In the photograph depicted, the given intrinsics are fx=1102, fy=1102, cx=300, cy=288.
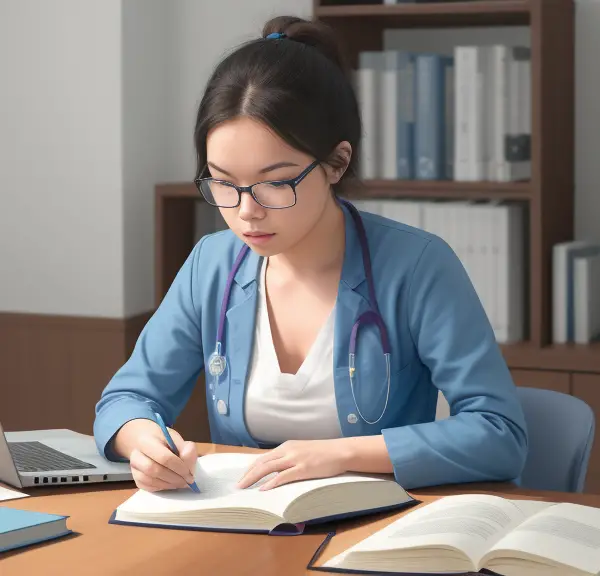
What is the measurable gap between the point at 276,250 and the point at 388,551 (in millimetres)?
575

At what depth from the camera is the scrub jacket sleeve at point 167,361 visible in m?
1.84

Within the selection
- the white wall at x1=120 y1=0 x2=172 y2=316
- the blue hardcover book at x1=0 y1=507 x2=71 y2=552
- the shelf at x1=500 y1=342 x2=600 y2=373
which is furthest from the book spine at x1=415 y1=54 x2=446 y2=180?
the blue hardcover book at x1=0 y1=507 x2=71 y2=552

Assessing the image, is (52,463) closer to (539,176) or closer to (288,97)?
(288,97)

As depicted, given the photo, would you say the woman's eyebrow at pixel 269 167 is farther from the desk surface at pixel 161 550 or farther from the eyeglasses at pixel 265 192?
the desk surface at pixel 161 550

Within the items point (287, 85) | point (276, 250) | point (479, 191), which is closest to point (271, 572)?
point (276, 250)

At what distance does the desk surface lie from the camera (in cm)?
127

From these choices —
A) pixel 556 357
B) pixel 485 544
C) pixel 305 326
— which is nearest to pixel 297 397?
pixel 305 326

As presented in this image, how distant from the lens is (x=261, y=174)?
63.2 inches

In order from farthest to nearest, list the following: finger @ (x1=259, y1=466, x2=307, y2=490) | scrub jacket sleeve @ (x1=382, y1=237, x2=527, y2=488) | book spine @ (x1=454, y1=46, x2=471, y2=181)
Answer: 1. book spine @ (x1=454, y1=46, x2=471, y2=181)
2. scrub jacket sleeve @ (x1=382, y1=237, x2=527, y2=488)
3. finger @ (x1=259, y1=466, x2=307, y2=490)

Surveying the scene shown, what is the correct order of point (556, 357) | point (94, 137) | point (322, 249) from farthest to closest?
1. point (94, 137)
2. point (556, 357)
3. point (322, 249)

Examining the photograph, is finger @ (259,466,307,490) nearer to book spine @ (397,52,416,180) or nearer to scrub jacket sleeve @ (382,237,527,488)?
scrub jacket sleeve @ (382,237,527,488)

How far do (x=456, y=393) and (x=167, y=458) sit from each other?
47cm

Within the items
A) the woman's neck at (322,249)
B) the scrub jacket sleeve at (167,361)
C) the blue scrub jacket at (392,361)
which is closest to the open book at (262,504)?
the blue scrub jacket at (392,361)

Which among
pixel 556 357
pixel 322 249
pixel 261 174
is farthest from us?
pixel 556 357
